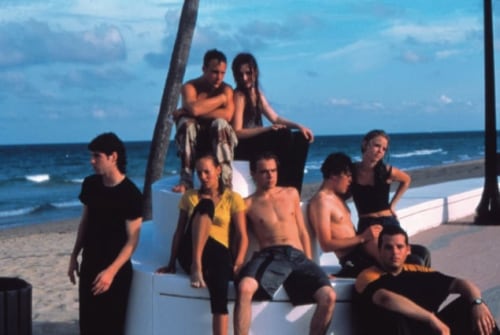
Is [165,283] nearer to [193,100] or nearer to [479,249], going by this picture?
[193,100]

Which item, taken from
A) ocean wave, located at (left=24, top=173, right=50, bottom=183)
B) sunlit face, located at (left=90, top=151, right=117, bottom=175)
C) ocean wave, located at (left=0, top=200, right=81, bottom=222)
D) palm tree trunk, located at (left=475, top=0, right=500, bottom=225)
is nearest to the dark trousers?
sunlit face, located at (left=90, top=151, right=117, bottom=175)

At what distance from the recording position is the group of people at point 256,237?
4797mm

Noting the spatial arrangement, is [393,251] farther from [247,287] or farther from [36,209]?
[36,209]

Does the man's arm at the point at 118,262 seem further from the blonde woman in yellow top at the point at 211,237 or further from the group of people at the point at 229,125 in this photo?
the group of people at the point at 229,125

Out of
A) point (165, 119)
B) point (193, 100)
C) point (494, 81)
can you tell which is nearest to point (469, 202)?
point (494, 81)

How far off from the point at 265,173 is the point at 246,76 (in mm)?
1009

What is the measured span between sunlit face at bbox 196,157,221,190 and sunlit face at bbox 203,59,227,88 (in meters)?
0.89

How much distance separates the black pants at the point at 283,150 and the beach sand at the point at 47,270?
2076mm

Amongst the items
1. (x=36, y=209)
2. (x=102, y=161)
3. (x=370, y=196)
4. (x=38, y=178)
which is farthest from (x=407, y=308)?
(x=38, y=178)

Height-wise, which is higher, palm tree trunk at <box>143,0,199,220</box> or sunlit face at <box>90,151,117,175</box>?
palm tree trunk at <box>143,0,199,220</box>

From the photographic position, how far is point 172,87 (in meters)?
10.4

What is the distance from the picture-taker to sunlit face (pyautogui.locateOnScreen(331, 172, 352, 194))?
5613 millimetres

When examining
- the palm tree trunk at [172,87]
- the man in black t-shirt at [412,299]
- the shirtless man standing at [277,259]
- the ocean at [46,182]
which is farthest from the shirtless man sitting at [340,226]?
the ocean at [46,182]

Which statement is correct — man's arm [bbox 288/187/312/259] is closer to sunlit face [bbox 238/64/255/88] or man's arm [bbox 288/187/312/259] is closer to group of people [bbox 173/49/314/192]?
group of people [bbox 173/49/314/192]
